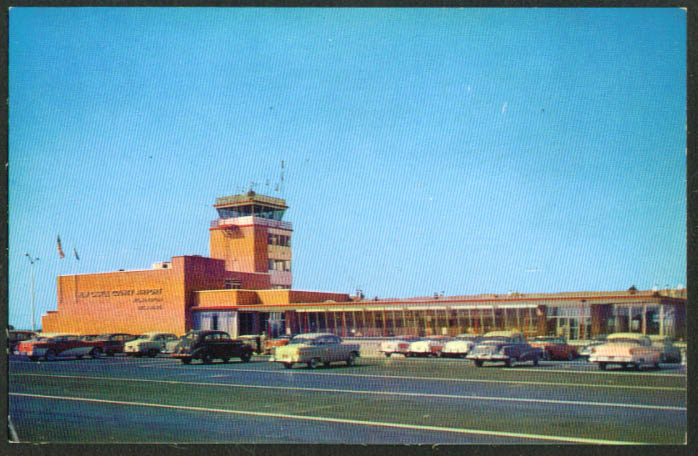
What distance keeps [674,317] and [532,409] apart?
15.5 m

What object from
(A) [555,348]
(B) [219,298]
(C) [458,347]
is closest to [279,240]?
(B) [219,298]

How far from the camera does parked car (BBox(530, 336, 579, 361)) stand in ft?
84.0

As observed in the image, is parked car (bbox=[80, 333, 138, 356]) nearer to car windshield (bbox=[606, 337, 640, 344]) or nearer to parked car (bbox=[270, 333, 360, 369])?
parked car (bbox=[270, 333, 360, 369])

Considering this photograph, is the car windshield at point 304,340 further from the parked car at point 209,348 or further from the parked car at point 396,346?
the parked car at point 396,346

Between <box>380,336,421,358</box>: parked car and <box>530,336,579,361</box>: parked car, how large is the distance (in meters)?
6.06

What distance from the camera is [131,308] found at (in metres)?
44.4

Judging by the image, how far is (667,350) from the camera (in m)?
20.8

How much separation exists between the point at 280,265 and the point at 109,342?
88.1 feet

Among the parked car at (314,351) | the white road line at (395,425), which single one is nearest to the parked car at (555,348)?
the parked car at (314,351)

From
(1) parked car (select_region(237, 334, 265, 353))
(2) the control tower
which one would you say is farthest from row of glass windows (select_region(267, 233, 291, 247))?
(1) parked car (select_region(237, 334, 265, 353))
